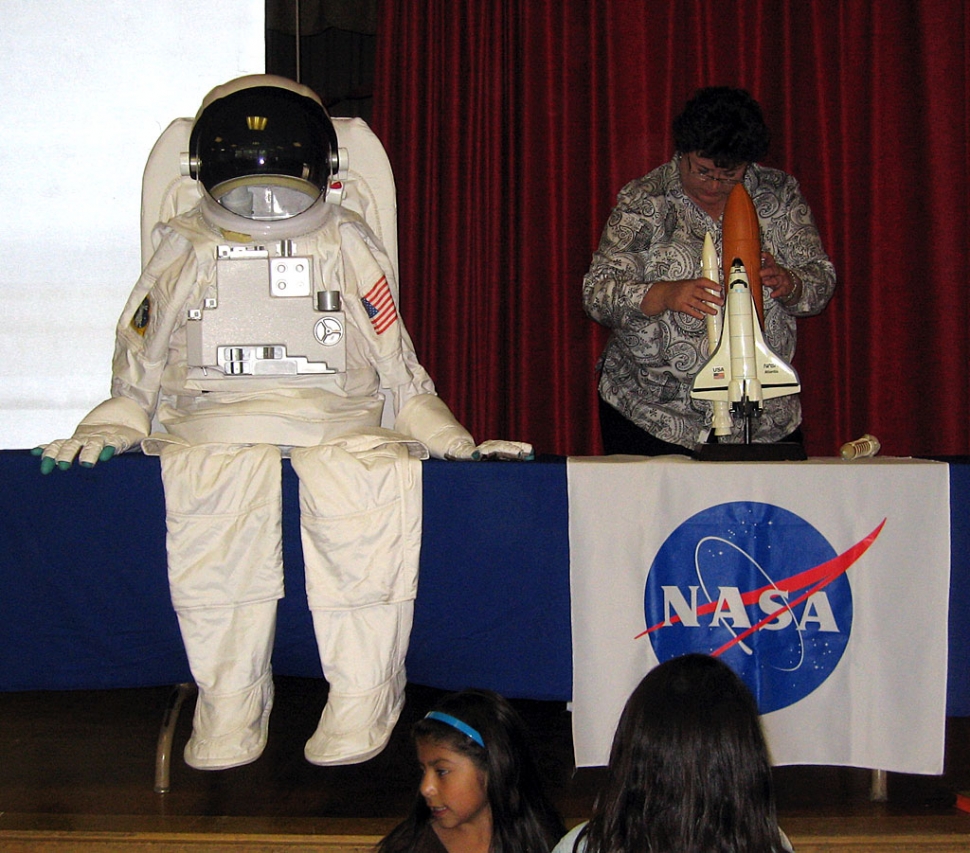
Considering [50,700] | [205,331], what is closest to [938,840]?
[205,331]

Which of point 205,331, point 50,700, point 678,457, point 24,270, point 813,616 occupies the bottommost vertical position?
point 50,700

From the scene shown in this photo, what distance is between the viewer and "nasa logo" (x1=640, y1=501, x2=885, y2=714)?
1.57 meters

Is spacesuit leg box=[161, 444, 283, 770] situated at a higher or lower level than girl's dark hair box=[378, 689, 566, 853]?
higher

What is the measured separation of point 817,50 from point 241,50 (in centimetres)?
167

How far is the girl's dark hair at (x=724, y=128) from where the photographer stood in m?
1.92

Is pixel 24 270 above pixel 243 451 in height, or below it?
above

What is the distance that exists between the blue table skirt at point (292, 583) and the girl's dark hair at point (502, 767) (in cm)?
33

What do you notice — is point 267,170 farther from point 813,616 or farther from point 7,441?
point 7,441

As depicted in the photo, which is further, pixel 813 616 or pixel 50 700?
pixel 50 700

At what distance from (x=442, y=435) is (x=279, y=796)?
686 mm

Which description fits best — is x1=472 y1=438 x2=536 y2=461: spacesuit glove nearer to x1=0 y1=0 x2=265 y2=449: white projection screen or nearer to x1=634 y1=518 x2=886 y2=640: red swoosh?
x1=634 y1=518 x2=886 y2=640: red swoosh

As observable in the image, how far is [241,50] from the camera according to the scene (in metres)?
2.96

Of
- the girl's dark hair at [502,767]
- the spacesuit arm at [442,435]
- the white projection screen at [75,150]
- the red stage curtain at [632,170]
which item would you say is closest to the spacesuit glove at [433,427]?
the spacesuit arm at [442,435]

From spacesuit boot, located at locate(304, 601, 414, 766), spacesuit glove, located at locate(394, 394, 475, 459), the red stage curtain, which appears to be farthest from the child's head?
the red stage curtain
